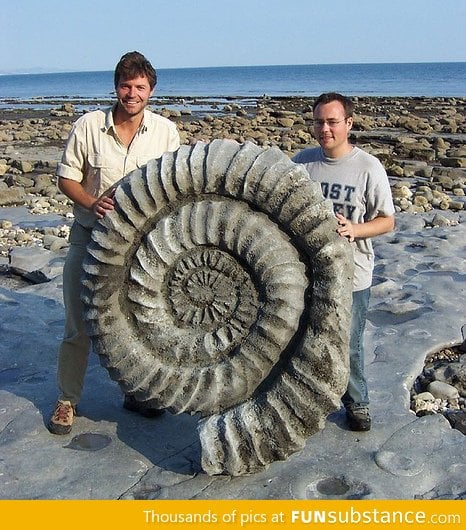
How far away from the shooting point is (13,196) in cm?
1084

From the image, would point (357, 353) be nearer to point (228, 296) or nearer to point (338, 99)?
point (228, 296)

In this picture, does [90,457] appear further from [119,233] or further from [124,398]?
[119,233]

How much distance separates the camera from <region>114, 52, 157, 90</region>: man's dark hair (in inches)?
145

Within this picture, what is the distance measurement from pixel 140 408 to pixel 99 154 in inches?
58.5

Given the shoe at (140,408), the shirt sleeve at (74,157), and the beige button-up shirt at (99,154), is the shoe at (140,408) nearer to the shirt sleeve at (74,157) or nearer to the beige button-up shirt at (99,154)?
the beige button-up shirt at (99,154)

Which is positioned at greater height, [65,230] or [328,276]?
[328,276]

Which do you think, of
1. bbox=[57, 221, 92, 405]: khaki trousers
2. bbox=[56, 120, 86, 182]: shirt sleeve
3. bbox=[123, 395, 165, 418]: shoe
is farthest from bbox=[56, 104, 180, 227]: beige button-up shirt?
bbox=[123, 395, 165, 418]: shoe

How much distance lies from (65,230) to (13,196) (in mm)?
2645

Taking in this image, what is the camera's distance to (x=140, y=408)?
164 inches

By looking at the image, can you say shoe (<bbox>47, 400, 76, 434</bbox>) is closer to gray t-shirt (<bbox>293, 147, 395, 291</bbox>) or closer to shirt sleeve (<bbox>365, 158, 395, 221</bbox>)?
gray t-shirt (<bbox>293, 147, 395, 291</bbox>)

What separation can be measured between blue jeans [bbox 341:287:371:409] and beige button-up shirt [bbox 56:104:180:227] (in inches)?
54.3

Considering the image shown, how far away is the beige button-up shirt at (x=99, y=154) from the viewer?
3824mm

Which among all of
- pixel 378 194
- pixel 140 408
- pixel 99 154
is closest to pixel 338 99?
pixel 378 194
